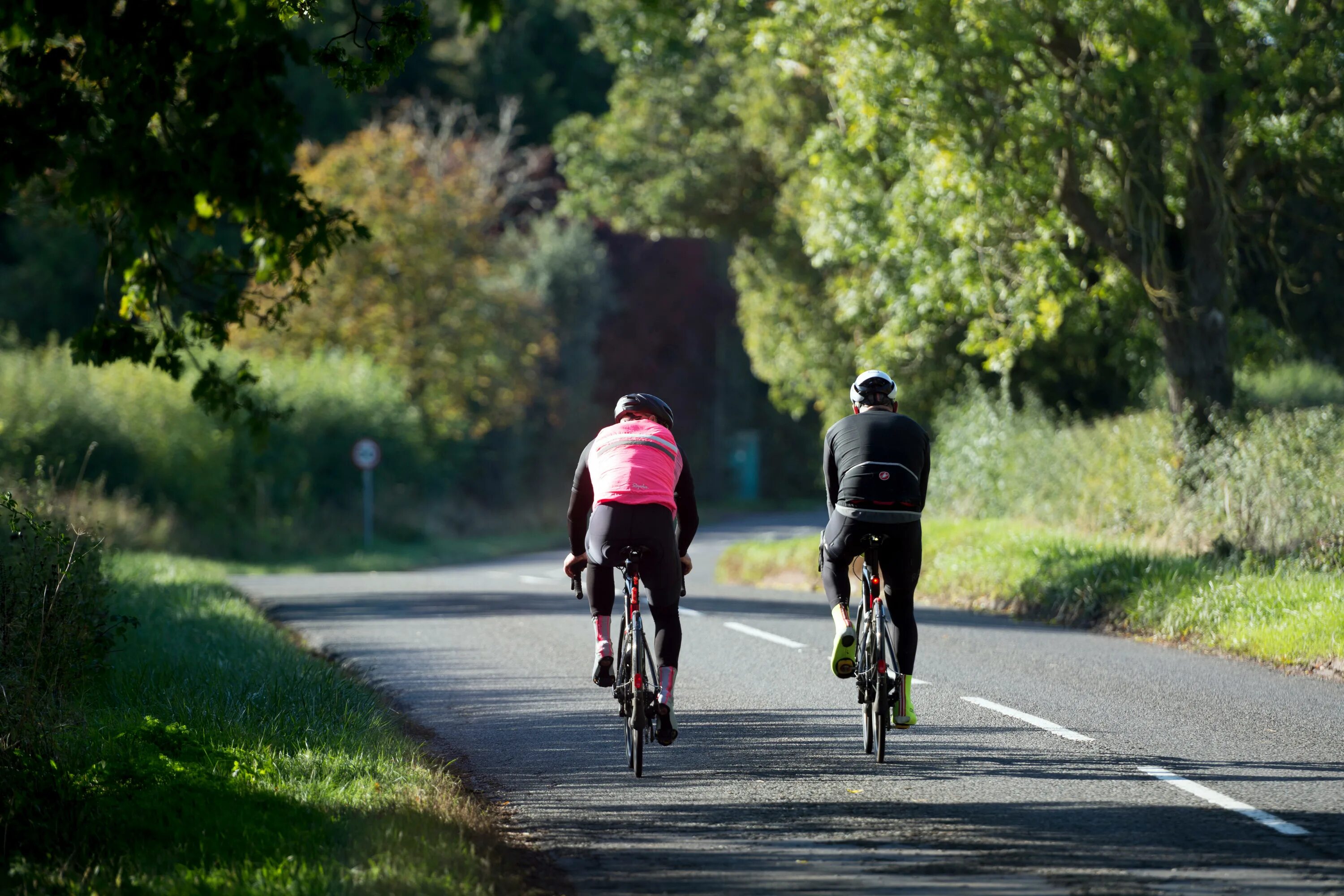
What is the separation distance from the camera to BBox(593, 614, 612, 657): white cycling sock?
26.7ft

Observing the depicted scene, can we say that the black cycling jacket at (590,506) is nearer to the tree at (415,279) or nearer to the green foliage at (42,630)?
the green foliage at (42,630)

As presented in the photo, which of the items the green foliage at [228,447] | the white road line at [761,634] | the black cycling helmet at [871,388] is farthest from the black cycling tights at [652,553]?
the green foliage at [228,447]

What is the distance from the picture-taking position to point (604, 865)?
6.06 meters

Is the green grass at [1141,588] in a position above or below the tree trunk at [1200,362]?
below

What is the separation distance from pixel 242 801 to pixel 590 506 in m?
2.52

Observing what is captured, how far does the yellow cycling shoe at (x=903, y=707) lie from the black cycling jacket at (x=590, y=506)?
132 cm

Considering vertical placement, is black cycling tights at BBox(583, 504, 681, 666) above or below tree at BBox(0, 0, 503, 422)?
below

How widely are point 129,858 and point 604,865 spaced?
178cm

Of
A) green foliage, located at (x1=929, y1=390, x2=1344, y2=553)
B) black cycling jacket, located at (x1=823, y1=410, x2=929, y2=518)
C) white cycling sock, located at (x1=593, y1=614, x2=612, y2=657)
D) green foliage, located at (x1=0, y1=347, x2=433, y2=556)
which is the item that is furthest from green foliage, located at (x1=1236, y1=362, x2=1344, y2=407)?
white cycling sock, located at (x1=593, y1=614, x2=612, y2=657)

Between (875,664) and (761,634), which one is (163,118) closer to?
(875,664)

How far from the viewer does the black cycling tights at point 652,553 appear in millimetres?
7715

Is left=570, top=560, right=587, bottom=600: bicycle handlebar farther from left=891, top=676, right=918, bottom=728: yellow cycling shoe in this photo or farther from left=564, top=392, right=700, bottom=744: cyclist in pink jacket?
left=891, top=676, right=918, bottom=728: yellow cycling shoe

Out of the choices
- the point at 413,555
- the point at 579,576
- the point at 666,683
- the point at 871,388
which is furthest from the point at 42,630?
the point at 413,555

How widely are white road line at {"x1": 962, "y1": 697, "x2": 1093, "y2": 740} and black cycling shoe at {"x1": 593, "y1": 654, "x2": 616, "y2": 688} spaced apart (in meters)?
2.59
